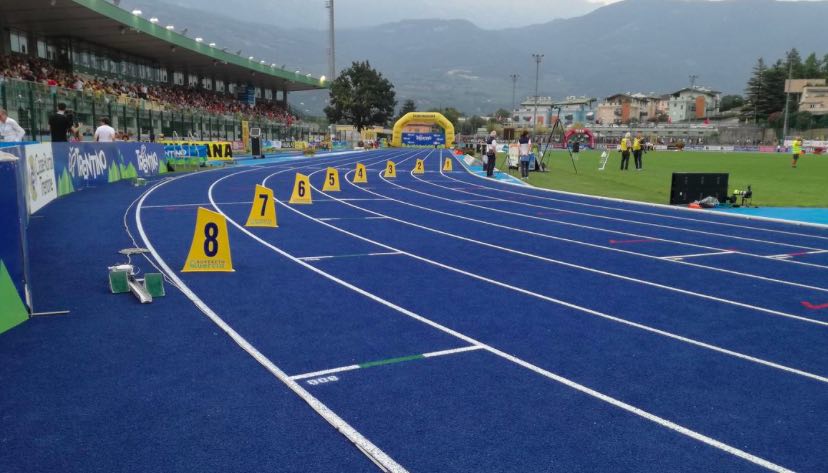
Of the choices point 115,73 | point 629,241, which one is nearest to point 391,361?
point 629,241

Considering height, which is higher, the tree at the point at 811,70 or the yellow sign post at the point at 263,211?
the tree at the point at 811,70

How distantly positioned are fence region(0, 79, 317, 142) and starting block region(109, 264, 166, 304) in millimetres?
14387

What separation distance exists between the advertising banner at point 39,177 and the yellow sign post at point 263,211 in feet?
14.3

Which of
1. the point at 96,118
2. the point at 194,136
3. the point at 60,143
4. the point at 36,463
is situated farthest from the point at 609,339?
the point at 194,136

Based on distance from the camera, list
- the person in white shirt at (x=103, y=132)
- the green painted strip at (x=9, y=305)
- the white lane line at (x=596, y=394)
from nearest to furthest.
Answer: the white lane line at (x=596, y=394), the green painted strip at (x=9, y=305), the person in white shirt at (x=103, y=132)

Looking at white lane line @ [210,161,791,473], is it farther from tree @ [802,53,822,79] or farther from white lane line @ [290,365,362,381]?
tree @ [802,53,822,79]

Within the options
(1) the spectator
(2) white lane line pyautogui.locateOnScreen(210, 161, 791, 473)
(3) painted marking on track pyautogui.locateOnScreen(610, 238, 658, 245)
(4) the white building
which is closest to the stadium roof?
(1) the spectator

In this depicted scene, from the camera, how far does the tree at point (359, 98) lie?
10825 cm

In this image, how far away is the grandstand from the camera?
23.5m

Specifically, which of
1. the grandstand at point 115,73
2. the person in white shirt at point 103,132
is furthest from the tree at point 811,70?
the person in white shirt at point 103,132

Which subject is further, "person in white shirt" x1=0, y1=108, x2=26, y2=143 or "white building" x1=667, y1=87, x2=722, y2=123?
"white building" x1=667, y1=87, x2=722, y2=123

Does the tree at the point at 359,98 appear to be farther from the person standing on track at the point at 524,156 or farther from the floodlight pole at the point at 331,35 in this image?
the person standing on track at the point at 524,156

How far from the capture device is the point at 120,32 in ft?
123

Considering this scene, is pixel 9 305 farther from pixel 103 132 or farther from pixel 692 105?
pixel 692 105
